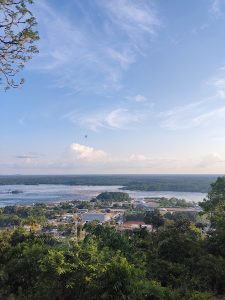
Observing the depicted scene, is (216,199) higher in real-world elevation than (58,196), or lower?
higher

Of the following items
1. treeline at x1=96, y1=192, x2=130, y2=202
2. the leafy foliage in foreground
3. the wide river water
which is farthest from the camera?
treeline at x1=96, y1=192, x2=130, y2=202

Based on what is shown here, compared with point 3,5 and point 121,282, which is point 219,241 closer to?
point 121,282

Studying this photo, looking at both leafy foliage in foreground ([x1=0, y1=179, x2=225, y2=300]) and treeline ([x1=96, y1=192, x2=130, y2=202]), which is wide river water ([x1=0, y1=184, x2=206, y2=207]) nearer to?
treeline ([x1=96, y1=192, x2=130, y2=202])

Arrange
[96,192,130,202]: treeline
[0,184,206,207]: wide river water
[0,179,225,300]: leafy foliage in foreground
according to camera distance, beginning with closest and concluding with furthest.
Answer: [0,179,225,300]: leafy foliage in foreground < [0,184,206,207]: wide river water < [96,192,130,202]: treeline

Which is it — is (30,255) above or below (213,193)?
below

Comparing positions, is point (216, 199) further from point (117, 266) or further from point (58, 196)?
point (58, 196)

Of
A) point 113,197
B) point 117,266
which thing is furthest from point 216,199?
point 113,197

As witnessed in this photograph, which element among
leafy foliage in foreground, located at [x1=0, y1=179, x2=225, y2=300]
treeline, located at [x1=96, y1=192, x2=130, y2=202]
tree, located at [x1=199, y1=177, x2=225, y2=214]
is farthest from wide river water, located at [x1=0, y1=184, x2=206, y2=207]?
leafy foliage in foreground, located at [x1=0, y1=179, x2=225, y2=300]

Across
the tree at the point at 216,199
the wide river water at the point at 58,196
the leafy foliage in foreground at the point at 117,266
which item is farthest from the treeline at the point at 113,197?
the leafy foliage in foreground at the point at 117,266

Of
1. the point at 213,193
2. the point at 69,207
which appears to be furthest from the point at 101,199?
the point at 213,193
